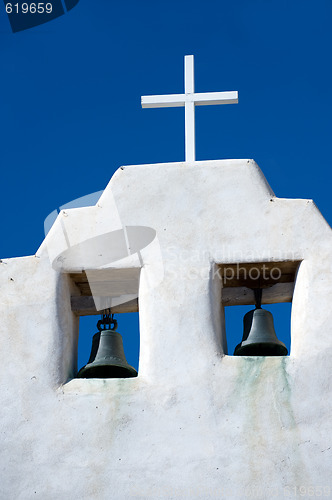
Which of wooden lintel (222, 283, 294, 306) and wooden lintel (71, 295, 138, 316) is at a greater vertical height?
wooden lintel (222, 283, 294, 306)

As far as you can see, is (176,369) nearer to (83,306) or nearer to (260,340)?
(260,340)

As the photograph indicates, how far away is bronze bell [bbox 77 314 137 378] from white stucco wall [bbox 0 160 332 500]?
226 mm

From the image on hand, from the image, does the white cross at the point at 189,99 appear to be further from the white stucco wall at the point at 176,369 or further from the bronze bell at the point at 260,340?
the bronze bell at the point at 260,340

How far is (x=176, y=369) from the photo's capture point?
9.05m

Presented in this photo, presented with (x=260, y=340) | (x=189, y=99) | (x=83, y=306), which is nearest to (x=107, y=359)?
(x=83, y=306)

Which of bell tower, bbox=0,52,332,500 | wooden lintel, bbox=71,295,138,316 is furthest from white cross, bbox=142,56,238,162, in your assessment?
wooden lintel, bbox=71,295,138,316

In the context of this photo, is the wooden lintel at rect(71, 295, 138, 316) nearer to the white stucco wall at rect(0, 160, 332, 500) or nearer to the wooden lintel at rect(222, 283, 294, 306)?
the white stucco wall at rect(0, 160, 332, 500)

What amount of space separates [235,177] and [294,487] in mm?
2499

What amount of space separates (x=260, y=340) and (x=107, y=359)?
47.5 inches

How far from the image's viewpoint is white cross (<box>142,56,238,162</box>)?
1009 centimetres

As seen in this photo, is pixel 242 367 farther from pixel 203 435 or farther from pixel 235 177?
pixel 235 177

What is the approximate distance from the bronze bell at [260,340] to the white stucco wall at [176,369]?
0.24m

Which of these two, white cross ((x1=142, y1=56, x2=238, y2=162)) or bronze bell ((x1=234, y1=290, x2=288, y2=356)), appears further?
white cross ((x1=142, y1=56, x2=238, y2=162))

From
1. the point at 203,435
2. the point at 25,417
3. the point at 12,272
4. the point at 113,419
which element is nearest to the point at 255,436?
the point at 203,435
